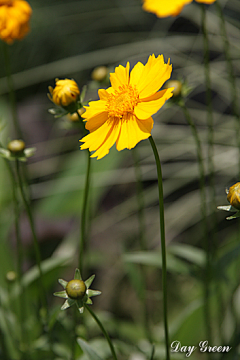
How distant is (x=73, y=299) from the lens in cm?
51

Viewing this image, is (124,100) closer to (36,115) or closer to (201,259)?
(201,259)

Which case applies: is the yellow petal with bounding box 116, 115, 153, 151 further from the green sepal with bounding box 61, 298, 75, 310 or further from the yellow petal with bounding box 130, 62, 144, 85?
the green sepal with bounding box 61, 298, 75, 310

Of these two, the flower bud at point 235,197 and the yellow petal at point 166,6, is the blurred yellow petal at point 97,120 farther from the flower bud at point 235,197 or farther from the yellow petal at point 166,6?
the yellow petal at point 166,6

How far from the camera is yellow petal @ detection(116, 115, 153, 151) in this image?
484 mm

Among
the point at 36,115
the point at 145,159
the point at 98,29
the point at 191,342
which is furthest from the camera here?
the point at 98,29

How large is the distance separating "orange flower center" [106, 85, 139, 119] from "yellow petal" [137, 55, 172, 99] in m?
0.01

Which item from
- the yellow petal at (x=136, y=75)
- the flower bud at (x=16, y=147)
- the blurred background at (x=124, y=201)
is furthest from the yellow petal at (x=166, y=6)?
the flower bud at (x=16, y=147)

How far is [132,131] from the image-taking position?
52 cm

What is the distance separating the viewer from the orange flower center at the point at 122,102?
55cm

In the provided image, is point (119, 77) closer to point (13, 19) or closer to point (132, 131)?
point (132, 131)

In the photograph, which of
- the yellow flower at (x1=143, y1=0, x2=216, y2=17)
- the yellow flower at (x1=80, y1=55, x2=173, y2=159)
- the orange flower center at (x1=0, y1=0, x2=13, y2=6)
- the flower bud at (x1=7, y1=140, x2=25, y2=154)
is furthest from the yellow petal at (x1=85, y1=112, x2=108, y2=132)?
the orange flower center at (x1=0, y1=0, x2=13, y2=6)

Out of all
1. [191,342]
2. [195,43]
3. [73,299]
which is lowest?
[191,342]

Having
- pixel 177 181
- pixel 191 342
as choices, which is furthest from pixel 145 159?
pixel 191 342

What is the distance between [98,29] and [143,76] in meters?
2.05
